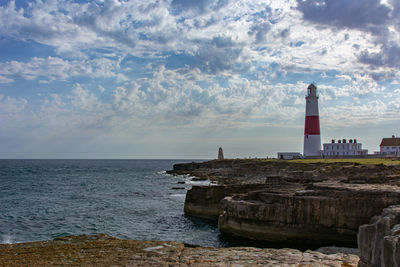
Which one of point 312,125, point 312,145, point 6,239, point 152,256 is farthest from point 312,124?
point 152,256

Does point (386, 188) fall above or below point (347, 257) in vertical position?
above

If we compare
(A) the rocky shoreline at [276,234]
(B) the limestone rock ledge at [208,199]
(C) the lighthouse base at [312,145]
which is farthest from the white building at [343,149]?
(B) the limestone rock ledge at [208,199]

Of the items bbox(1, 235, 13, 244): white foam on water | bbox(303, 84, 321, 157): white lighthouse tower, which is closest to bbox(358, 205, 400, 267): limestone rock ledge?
bbox(1, 235, 13, 244): white foam on water

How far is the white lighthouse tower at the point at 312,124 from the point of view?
Answer: 6519 cm

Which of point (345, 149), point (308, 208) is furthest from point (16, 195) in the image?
point (345, 149)

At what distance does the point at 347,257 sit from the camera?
43.9 feet

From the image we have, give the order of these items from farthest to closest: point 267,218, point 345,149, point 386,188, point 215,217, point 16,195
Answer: point 345,149
point 16,195
point 215,217
point 267,218
point 386,188

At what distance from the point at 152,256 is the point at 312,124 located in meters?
57.3

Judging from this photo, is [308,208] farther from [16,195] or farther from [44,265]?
Answer: [16,195]

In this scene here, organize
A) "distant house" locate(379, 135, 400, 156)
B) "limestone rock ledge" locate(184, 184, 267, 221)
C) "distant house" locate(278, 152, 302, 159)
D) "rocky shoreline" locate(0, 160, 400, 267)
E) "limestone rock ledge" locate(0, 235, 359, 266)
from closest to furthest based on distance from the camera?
"rocky shoreline" locate(0, 160, 400, 267)
"limestone rock ledge" locate(0, 235, 359, 266)
"limestone rock ledge" locate(184, 184, 267, 221)
"distant house" locate(379, 135, 400, 156)
"distant house" locate(278, 152, 302, 159)

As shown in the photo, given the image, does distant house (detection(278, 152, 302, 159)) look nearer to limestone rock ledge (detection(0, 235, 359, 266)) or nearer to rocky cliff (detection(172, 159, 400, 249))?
rocky cliff (detection(172, 159, 400, 249))

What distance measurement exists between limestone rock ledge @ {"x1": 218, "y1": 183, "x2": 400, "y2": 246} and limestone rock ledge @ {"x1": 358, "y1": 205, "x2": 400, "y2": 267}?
8.05 m

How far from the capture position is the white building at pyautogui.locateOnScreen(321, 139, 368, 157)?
232 ft

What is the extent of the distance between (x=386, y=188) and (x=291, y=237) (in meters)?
6.15
